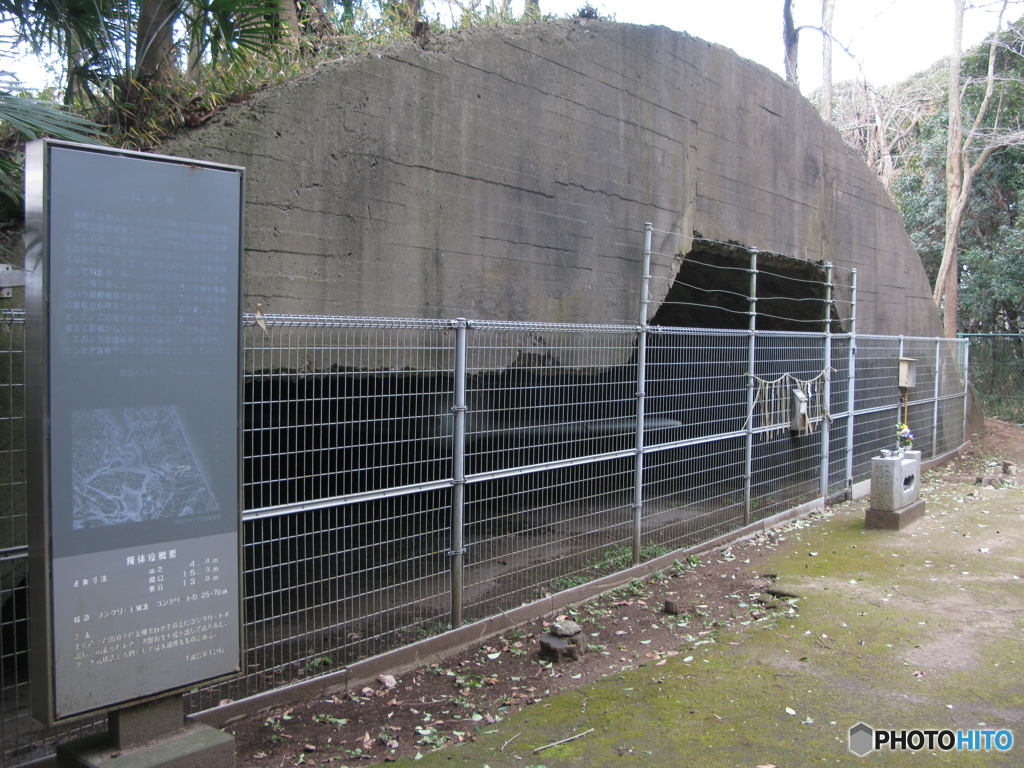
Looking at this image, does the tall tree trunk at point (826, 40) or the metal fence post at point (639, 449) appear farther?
the tall tree trunk at point (826, 40)

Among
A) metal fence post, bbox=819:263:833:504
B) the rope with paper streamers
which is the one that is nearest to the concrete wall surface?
metal fence post, bbox=819:263:833:504

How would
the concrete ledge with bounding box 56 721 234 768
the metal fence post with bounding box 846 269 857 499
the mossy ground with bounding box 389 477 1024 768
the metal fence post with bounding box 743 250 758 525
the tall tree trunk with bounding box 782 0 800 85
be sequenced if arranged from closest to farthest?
1. the concrete ledge with bounding box 56 721 234 768
2. the mossy ground with bounding box 389 477 1024 768
3. the metal fence post with bounding box 743 250 758 525
4. the metal fence post with bounding box 846 269 857 499
5. the tall tree trunk with bounding box 782 0 800 85

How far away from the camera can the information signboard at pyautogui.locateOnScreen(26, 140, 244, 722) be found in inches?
109

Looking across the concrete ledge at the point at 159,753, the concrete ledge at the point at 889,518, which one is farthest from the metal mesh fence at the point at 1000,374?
the concrete ledge at the point at 159,753

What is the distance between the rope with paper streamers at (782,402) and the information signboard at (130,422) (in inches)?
232

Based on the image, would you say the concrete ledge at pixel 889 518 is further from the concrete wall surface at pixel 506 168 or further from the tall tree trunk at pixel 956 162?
the tall tree trunk at pixel 956 162

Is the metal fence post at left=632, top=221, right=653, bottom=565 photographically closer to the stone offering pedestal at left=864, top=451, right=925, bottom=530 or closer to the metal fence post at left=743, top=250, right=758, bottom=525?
the metal fence post at left=743, top=250, right=758, bottom=525

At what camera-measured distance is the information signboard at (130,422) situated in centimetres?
277

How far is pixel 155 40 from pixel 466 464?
3360 mm

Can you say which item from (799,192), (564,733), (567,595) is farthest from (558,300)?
(799,192)

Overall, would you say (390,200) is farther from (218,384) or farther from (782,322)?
(782,322)

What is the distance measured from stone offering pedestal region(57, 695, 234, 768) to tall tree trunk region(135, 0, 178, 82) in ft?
11.8

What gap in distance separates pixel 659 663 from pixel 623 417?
86.1 inches

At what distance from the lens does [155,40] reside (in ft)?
16.0
